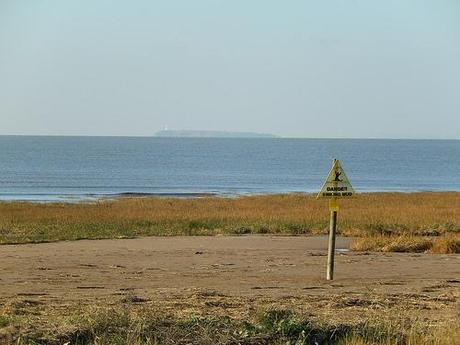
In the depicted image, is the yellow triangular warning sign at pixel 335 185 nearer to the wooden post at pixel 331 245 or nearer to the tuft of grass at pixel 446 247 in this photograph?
the wooden post at pixel 331 245

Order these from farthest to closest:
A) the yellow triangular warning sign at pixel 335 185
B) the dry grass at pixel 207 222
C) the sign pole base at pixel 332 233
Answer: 1. the dry grass at pixel 207 222
2. the sign pole base at pixel 332 233
3. the yellow triangular warning sign at pixel 335 185

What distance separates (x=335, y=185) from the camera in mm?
14133

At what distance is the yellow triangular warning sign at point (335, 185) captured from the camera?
46.0 ft

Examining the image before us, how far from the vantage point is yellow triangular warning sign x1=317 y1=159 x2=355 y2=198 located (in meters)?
14.0

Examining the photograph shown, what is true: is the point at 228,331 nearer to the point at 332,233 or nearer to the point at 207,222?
the point at 332,233

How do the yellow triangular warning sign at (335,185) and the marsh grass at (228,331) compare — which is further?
the yellow triangular warning sign at (335,185)

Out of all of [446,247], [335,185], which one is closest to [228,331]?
[335,185]

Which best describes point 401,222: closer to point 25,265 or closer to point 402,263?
point 402,263

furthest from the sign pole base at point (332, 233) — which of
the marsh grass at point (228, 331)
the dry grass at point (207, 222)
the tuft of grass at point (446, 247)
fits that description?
the dry grass at point (207, 222)

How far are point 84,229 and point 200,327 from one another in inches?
666

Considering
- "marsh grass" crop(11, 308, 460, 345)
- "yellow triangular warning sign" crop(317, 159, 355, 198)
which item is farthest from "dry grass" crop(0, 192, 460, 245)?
"marsh grass" crop(11, 308, 460, 345)

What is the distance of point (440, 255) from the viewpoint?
1967 cm

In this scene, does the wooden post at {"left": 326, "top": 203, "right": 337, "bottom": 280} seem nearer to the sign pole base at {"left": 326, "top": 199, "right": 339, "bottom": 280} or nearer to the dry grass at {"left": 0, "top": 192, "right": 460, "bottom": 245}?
the sign pole base at {"left": 326, "top": 199, "right": 339, "bottom": 280}

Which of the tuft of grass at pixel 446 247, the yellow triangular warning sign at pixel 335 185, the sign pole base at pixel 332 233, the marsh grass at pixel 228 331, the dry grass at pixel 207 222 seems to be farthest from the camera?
the dry grass at pixel 207 222
